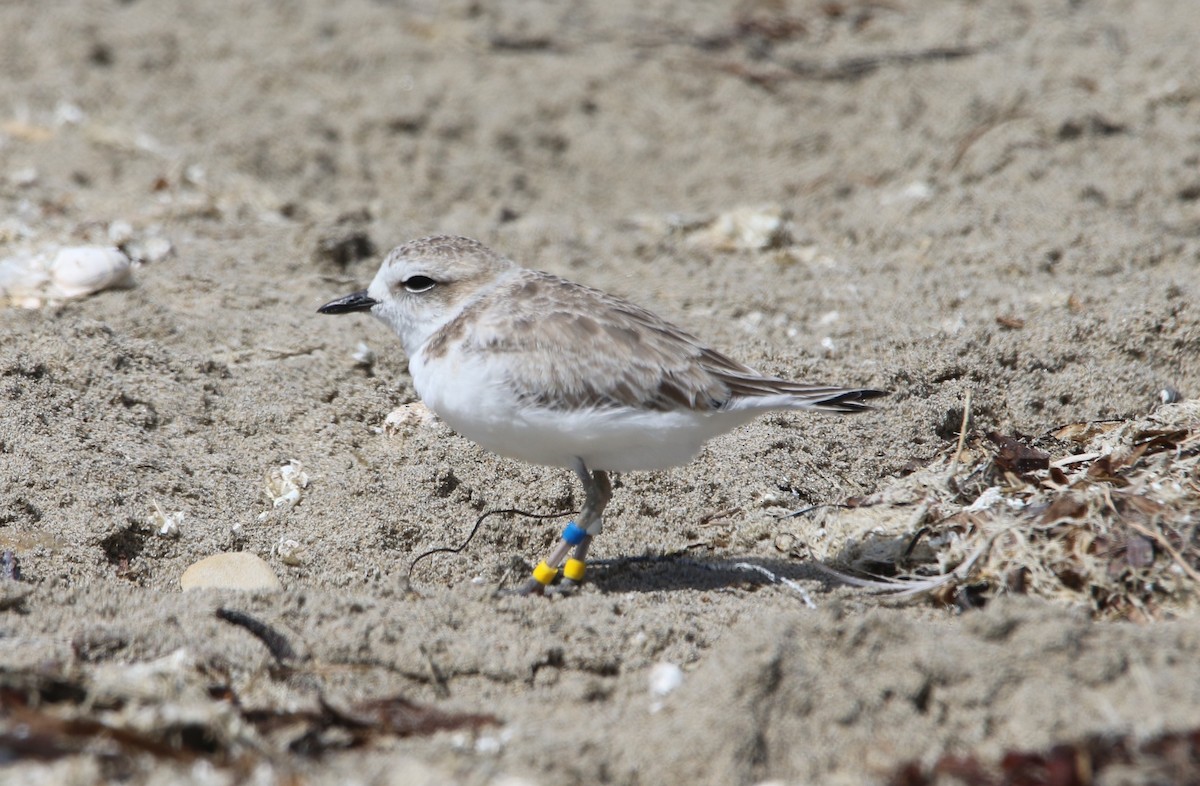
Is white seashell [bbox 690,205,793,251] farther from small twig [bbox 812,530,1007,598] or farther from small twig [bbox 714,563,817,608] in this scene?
small twig [bbox 812,530,1007,598]

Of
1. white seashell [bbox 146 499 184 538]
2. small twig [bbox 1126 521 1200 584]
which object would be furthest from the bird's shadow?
white seashell [bbox 146 499 184 538]

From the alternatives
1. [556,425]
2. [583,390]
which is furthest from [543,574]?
[583,390]

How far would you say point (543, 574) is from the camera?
3881mm

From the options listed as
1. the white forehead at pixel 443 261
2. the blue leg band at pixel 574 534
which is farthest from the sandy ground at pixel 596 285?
the white forehead at pixel 443 261

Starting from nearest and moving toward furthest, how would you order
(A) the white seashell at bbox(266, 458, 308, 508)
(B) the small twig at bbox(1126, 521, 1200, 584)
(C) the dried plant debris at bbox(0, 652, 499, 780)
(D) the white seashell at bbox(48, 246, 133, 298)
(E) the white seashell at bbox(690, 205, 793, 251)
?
(C) the dried plant debris at bbox(0, 652, 499, 780)
(B) the small twig at bbox(1126, 521, 1200, 584)
(A) the white seashell at bbox(266, 458, 308, 508)
(D) the white seashell at bbox(48, 246, 133, 298)
(E) the white seashell at bbox(690, 205, 793, 251)

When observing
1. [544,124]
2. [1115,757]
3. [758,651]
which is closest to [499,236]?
[544,124]

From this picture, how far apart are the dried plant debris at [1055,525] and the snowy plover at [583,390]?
1.66 ft

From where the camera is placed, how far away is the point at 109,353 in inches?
187

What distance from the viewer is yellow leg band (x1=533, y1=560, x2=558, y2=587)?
3883mm

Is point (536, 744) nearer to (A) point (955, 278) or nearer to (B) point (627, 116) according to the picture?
(A) point (955, 278)

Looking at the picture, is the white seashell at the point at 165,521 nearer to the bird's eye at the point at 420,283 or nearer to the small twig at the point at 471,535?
the small twig at the point at 471,535

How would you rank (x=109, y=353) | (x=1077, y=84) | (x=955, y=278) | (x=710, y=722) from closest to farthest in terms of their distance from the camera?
(x=710, y=722) < (x=109, y=353) < (x=955, y=278) < (x=1077, y=84)

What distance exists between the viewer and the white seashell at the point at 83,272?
5.23 m

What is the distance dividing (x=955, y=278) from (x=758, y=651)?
11.0 feet
